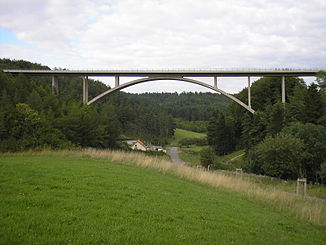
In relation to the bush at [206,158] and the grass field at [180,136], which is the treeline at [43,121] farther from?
the grass field at [180,136]

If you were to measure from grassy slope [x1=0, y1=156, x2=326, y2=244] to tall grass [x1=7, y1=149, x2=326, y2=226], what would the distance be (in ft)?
2.87

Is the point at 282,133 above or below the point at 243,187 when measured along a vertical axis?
above

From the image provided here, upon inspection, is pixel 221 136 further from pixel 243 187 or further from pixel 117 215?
pixel 117 215

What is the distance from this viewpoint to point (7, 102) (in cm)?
3092

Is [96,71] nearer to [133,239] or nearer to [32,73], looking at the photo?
[32,73]

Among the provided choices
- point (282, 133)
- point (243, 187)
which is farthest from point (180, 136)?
point (243, 187)

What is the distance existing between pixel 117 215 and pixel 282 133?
26.8 meters

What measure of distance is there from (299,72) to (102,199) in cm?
3417

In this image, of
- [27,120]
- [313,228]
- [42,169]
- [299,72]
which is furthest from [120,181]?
[299,72]

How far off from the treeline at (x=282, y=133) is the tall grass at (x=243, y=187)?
43.4 feet

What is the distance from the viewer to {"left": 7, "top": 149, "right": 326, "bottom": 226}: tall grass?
318 inches

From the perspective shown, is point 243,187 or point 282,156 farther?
point 282,156

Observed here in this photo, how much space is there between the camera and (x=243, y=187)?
11.1 meters

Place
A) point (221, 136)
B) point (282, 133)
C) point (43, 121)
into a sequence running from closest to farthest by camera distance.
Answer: point (43, 121) → point (282, 133) → point (221, 136)
